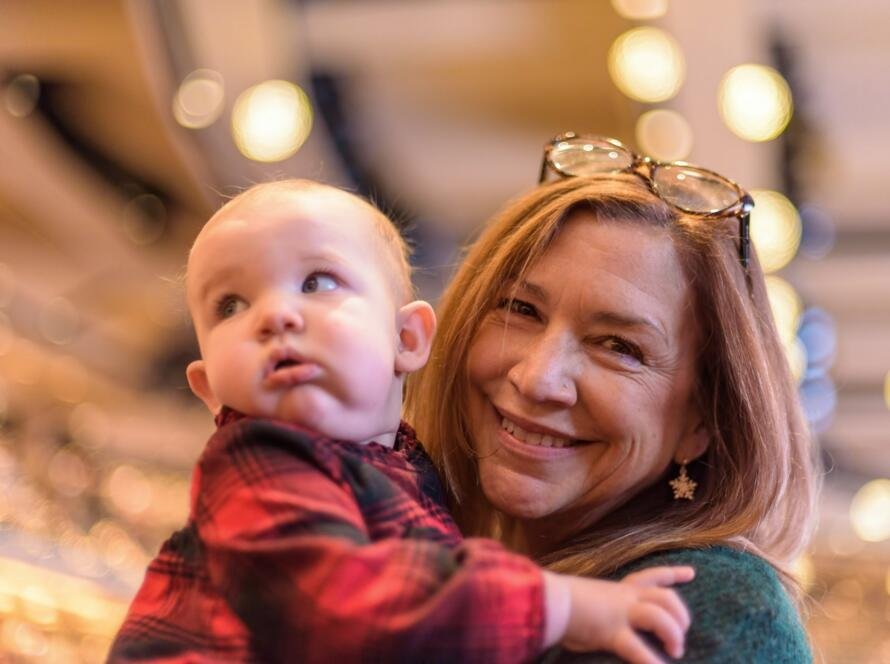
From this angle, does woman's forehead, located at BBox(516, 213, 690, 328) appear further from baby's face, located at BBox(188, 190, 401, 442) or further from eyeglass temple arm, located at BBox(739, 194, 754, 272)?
baby's face, located at BBox(188, 190, 401, 442)

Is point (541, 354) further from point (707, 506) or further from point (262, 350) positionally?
point (262, 350)

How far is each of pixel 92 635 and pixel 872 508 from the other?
31.0ft

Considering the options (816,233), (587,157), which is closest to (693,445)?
(587,157)

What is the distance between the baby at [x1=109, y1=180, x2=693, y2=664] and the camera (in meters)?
1.24

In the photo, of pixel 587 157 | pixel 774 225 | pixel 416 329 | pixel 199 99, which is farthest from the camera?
pixel 774 225

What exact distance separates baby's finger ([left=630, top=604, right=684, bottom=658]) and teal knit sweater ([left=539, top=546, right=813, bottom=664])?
92 mm

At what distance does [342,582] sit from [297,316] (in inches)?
13.4

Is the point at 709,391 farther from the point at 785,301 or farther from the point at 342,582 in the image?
the point at 785,301

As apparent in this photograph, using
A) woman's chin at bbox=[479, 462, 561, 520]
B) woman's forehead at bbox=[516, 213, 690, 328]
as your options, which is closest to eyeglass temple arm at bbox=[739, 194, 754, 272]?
woman's forehead at bbox=[516, 213, 690, 328]

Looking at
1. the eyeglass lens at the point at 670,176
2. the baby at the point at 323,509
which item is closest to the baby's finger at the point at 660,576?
the baby at the point at 323,509

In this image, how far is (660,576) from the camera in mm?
1451

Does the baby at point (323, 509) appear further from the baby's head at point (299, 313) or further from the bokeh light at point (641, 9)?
the bokeh light at point (641, 9)

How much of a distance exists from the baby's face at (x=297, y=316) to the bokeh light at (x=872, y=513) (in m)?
9.95

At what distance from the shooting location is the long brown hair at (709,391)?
189cm
